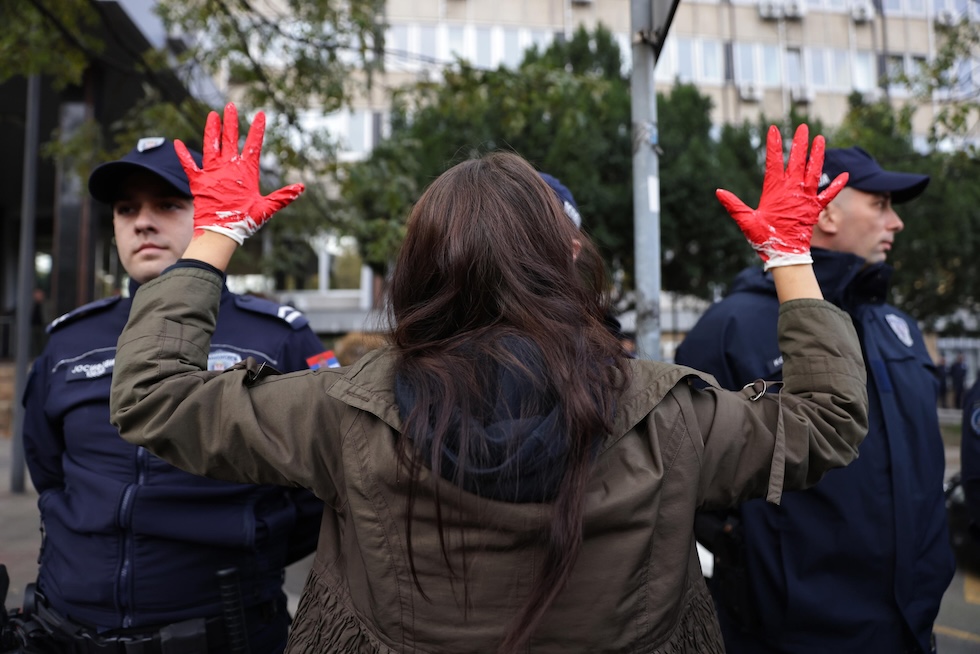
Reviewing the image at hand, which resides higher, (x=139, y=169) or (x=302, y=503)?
(x=139, y=169)

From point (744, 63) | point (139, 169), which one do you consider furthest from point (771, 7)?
point (139, 169)

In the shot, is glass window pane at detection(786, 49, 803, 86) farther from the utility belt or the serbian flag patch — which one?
the utility belt

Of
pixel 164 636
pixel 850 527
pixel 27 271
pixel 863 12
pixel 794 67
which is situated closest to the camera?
pixel 164 636

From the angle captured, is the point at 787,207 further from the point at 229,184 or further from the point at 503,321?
the point at 229,184

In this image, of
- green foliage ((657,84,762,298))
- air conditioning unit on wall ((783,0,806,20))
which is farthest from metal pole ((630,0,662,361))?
air conditioning unit on wall ((783,0,806,20))

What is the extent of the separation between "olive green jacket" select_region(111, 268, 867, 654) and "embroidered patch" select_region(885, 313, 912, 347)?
1.07m

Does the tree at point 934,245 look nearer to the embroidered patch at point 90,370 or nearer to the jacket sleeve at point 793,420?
the jacket sleeve at point 793,420

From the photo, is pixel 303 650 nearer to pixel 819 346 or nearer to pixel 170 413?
pixel 170 413

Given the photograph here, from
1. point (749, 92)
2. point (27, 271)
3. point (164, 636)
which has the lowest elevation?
point (164, 636)

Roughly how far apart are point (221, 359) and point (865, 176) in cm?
200

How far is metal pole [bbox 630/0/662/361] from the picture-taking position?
2945 millimetres

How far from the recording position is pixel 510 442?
1.03 m

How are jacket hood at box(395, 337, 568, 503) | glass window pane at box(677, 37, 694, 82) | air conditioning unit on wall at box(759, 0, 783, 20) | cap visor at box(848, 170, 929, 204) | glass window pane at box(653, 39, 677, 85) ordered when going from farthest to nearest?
air conditioning unit on wall at box(759, 0, 783, 20)
glass window pane at box(677, 37, 694, 82)
glass window pane at box(653, 39, 677, 85)
cap visor at box(848, 170, 929, 204)
jacket hood at box(395, 337, 568, 503)

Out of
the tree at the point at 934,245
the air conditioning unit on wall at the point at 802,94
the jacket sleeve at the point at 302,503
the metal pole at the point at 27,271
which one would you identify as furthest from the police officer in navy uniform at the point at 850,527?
the air conditioning unit on wall at the point at 802,94
